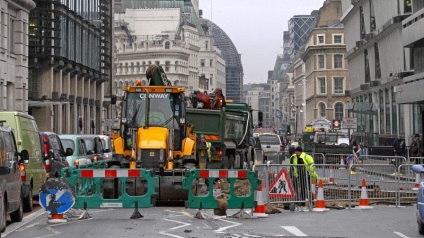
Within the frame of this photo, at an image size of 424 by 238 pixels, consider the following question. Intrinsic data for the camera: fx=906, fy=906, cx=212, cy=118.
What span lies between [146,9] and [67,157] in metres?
165

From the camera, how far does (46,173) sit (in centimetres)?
2558

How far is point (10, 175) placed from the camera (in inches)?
707

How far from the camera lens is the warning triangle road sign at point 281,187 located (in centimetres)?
2200

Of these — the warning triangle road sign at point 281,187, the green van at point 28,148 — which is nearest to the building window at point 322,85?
the green van at point 28,148

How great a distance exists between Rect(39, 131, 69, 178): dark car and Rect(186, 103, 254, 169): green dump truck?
734 centimetres

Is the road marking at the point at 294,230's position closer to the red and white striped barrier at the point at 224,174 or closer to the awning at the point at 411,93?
the red and white striped barrier at the point at 224,174

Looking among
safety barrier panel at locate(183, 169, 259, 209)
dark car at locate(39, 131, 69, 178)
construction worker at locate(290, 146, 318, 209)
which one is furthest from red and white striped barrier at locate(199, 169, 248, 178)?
dark car at locate(39, 131, 69, 178)

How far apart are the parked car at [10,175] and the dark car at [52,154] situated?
6362mm

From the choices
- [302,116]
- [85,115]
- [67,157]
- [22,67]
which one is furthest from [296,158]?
[302,116]

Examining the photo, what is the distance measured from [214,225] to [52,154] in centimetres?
1020

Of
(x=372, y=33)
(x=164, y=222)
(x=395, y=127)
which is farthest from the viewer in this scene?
(x=372, y=33)

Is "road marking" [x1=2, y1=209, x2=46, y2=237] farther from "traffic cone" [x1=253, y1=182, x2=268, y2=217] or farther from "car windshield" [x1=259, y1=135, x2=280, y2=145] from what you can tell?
"car windshield" [x1=259, y1=135, x2=280, y2=145]

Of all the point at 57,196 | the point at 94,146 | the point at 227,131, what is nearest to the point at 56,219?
the point at 57,196

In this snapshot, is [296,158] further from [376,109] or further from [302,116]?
[302,116]
